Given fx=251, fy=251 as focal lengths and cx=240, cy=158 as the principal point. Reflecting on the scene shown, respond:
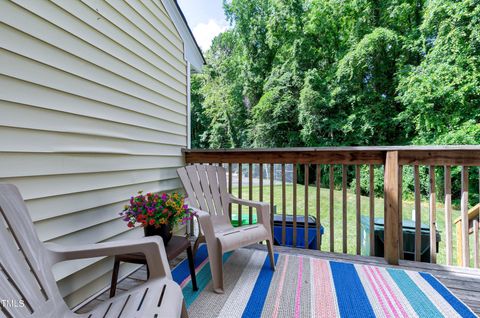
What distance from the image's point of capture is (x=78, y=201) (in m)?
1.70

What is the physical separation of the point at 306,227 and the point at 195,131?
48.1ft

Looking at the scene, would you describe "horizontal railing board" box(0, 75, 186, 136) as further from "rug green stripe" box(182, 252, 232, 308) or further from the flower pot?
"rug green stripe" box(182, 252, 232, 308)

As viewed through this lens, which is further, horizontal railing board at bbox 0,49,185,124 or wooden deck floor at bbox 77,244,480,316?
wooden deck floor at bbox 77,244,480,316

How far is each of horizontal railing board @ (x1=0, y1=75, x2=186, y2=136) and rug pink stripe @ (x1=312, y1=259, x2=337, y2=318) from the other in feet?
6.65

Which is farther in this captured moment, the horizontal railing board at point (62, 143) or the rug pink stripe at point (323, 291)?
the rug pink stripe at point (323, 291)

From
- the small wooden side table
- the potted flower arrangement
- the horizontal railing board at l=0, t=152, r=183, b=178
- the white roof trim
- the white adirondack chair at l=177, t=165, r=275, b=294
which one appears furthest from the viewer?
the white roof trim

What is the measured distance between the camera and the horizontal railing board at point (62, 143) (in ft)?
4.34

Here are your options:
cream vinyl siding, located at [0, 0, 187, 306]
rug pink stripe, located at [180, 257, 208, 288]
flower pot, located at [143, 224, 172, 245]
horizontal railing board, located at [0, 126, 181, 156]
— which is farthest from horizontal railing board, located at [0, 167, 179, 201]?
rug pink stripe, located at [180, 257, 208, 288]

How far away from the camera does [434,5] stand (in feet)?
24.0

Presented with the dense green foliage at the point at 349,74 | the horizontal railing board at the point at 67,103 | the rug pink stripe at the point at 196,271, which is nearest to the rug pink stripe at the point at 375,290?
the rug pink stripe at the point at 196,271

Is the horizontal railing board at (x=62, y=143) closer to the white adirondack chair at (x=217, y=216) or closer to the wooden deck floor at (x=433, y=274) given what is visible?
the white adirondack chair at (x=217, y=216)

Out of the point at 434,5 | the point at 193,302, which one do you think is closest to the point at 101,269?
the point at 193,302

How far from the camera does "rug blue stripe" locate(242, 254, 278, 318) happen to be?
1.62 metres

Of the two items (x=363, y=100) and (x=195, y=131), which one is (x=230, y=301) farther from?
(x=195, y=131)
